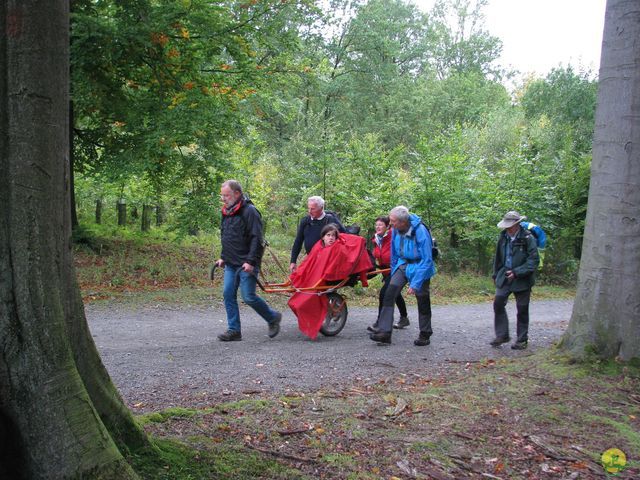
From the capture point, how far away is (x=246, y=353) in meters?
7.37

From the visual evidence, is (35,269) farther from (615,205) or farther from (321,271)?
(321,271)

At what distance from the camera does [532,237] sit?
8273 millimetres

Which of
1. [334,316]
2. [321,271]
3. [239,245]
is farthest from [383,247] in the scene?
[239,245]

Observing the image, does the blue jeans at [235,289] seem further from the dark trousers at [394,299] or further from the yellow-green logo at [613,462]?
the yellow-green logo at [613,462]

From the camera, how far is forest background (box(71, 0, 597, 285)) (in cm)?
1215

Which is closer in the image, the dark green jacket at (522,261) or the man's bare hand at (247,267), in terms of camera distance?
the man's bare hand at (247,267)

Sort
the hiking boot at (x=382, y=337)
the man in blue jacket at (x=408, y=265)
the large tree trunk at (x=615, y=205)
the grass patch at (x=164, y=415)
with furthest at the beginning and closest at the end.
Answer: the hiking boot at (x=382, y=337), the man in blue jacket at (x=408, y=265), the large tree trunk at (x=615, y=205), the grass patch at (x=164, y=415)

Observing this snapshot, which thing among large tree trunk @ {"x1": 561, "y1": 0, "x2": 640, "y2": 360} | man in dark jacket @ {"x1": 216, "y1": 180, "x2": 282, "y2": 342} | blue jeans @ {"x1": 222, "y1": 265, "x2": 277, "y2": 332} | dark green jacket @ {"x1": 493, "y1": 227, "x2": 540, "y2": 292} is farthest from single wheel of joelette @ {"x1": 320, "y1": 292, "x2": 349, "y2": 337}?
large tree trunk @ {"x1": 561, "y1": 0, "x2": 640, "y2": 360}

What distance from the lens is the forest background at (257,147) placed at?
12.1m

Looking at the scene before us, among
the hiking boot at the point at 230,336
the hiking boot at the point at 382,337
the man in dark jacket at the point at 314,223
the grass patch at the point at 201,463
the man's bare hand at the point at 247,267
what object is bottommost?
the hiking boot at the point at 230,336

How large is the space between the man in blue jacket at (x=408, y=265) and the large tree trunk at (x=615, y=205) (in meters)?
2.29

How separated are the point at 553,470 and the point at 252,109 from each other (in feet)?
43.1

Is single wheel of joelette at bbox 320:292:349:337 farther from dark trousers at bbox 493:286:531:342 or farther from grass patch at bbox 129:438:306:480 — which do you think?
grass patch at bbox 129:438:306:480

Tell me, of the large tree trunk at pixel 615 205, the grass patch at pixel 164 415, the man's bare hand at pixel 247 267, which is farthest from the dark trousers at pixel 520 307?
the grass patch at pixel 164 415
